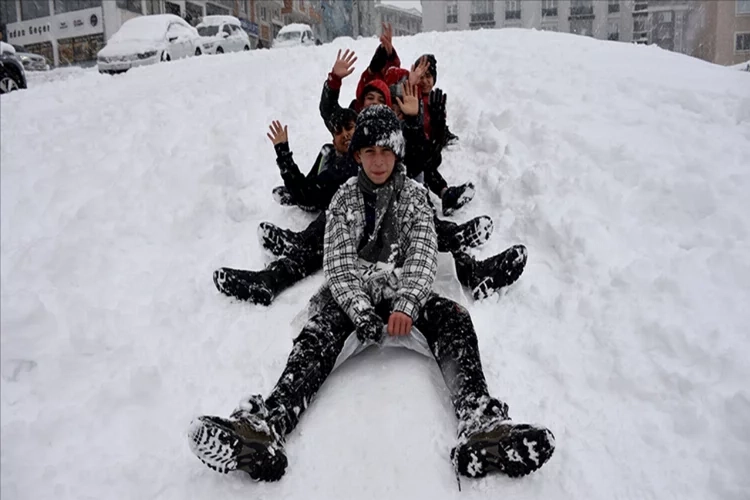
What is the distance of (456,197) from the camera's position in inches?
169

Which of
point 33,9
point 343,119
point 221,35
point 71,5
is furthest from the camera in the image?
point 33,9

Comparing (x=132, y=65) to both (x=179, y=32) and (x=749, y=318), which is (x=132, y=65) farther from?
(x=749, y=318)

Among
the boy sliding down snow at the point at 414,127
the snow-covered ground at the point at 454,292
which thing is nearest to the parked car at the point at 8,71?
the snow-covered ground at the point at 454,292

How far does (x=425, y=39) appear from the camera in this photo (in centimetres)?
1125

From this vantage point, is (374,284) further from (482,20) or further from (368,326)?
(482,20)

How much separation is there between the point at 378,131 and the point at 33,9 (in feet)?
96.1

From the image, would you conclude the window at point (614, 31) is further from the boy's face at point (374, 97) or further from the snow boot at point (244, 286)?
the snow boot at point (244, 286)

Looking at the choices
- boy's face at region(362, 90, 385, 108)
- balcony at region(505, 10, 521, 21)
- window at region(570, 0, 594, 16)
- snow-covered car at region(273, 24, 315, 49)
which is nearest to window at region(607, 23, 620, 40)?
window at region(570, 0, 594, 16)

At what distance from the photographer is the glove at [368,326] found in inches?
96.6

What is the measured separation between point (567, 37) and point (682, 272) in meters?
8.24

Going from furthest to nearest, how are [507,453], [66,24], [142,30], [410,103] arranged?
1. [66,24]
2. [142,30]
3. [410,103]
4. [507,453]

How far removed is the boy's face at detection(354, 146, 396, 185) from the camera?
2.80 m

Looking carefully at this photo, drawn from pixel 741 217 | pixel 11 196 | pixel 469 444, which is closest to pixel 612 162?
pixel 741 217

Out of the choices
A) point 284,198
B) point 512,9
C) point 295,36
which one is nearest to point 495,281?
point 284,198
